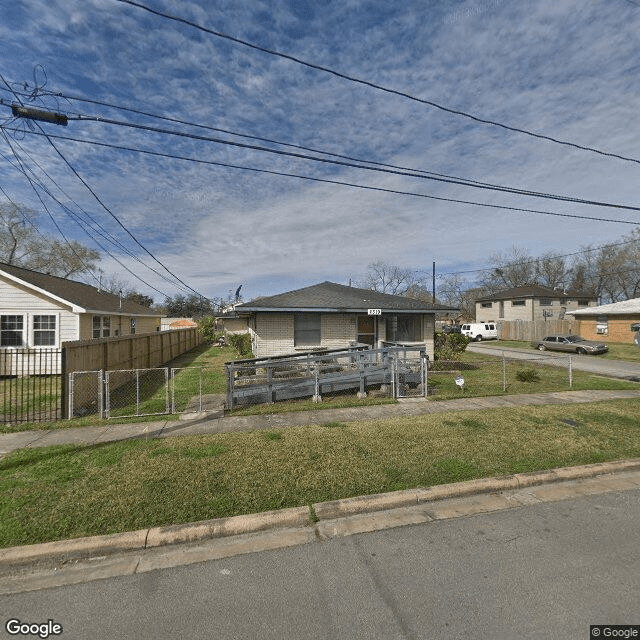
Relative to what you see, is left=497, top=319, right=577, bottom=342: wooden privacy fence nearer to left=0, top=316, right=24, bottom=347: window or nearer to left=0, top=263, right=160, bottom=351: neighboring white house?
left=0, top=263, right=160, bottom=351: neighboring white house

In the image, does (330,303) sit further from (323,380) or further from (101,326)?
(101,326)

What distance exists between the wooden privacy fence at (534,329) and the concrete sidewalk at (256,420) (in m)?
26.0

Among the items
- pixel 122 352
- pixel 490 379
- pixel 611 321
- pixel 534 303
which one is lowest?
pixel 490 379

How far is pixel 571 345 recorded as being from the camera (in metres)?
24.2

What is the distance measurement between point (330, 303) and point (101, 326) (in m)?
11.6

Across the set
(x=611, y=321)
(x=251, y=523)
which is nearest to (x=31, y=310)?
(x=251, y=523)

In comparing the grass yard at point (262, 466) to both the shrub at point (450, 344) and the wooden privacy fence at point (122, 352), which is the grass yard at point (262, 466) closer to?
the wooden privacy fence at point (122, 352)

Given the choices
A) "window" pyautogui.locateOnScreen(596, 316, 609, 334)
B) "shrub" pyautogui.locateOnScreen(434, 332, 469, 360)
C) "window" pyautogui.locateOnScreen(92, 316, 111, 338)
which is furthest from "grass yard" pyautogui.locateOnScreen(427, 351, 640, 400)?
"window" pyautogui.locateOnScreen(596, 316, 609, 334)

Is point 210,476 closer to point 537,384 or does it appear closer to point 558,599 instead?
point 558,599

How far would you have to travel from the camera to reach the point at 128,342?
13.0m

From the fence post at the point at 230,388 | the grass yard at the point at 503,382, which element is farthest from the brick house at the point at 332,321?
the fence post at the point at 230,388

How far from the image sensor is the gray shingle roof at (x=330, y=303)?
43.8 feet

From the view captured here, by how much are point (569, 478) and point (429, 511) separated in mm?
2502

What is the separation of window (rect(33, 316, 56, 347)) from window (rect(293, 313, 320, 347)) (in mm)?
9724
